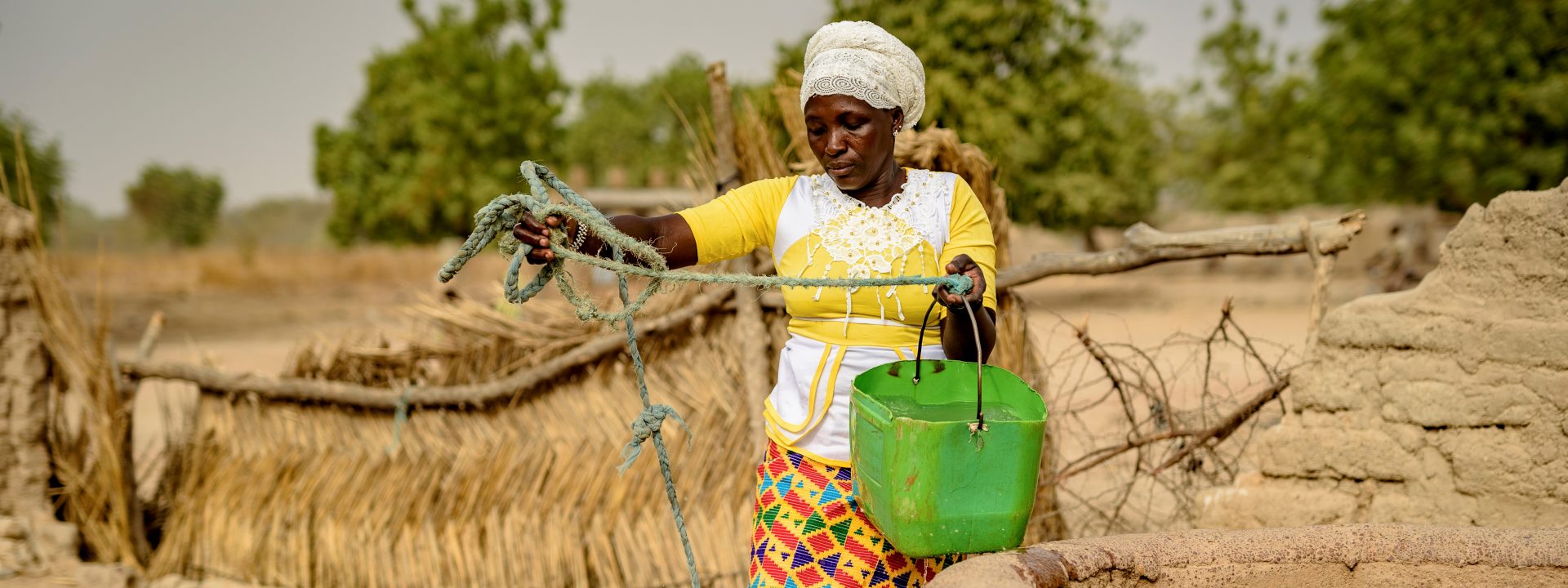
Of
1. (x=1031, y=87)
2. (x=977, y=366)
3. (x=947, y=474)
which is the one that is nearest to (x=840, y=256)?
(x=977, y=366)

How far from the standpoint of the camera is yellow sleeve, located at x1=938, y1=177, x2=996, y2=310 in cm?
183

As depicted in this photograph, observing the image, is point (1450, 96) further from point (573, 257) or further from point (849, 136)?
point (573, 257)

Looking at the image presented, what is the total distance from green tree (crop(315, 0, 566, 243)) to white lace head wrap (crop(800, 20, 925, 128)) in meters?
20.4

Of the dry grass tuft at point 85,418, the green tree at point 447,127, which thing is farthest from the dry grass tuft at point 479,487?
the green tree at point 447,127

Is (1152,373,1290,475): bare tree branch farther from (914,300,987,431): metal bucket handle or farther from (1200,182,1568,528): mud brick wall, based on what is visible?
(914,300,987,431): metal bucket handle

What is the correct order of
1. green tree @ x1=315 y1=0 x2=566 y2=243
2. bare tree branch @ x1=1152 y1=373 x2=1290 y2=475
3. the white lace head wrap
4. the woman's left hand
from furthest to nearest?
green tree @ x1=315 y1=0 x2=566 y2=243
bare tree branch @ x1=1152 y1=373 x2=1290 y2=475
the white lace head wrap
the woman's left hand

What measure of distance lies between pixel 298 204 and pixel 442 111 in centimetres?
9541

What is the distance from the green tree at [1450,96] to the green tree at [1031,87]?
3.30 metres

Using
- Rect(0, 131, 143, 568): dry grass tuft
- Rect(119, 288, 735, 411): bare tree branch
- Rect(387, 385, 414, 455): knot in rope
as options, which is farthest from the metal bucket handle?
Rect(0, 131, 143, 568): dry grass tuft

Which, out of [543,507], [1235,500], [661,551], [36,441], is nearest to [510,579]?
[543,507]

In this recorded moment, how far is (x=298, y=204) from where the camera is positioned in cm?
10581

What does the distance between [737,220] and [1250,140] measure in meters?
29.2

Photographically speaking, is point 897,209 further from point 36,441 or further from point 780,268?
point 36,441

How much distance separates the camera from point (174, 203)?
1850 inches
